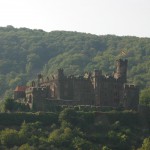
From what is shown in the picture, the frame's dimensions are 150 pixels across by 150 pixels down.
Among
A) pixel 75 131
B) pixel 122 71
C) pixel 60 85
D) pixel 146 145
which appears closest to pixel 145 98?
pixel 122 71

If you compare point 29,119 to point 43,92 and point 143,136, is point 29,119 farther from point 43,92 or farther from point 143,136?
point 143,136

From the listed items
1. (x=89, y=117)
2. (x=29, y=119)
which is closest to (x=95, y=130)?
(x=89, y=117)

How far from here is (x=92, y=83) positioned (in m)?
118

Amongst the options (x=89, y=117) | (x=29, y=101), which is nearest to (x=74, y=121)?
(x=89, y=117)

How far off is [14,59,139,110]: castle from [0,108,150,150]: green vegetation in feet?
14.7

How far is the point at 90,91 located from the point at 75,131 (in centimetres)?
1288

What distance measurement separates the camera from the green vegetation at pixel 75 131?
101312 millimetres

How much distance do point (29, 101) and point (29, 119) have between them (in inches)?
291

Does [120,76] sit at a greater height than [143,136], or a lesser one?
greater

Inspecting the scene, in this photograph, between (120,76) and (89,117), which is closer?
(89,117)

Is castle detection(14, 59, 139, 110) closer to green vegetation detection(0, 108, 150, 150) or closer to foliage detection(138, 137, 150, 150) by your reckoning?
green vegetation detection(0, 108, 150, 150)

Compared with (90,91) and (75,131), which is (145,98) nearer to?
(90,91)

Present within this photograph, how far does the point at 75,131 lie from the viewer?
10569 cm

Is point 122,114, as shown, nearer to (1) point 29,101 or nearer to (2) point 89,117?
(2) point 89,117
